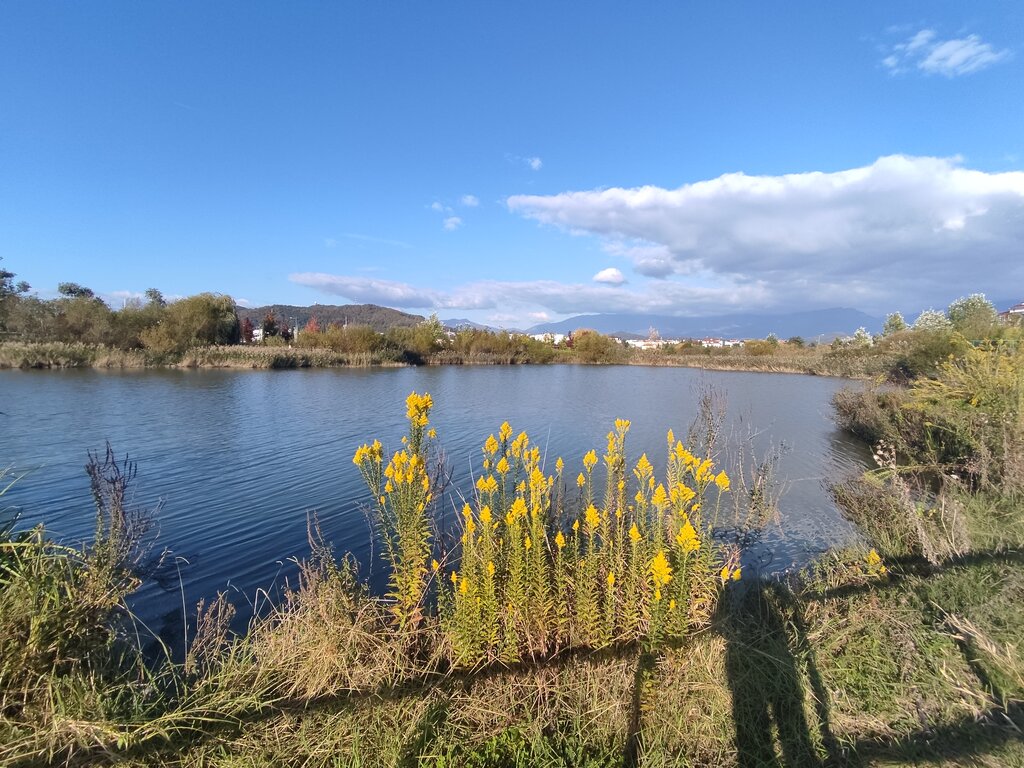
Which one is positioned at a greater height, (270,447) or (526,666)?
(526,666)

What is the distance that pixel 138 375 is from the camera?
2428 cm

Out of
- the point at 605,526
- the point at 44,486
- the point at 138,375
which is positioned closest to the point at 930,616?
the point at 605,526

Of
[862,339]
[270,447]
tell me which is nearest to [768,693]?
[270,447]

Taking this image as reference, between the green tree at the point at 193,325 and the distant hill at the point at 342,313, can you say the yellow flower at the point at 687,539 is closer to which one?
the green tree at the point at 193,325

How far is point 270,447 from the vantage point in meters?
10.8

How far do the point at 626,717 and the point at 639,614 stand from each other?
638 mm

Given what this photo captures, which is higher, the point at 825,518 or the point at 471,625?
the point at 471,625

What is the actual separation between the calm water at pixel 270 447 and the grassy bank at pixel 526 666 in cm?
234

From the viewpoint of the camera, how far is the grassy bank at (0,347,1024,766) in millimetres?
2234

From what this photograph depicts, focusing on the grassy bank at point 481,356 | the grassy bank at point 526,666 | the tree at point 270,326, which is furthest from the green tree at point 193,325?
the grassy bank at point 526,666

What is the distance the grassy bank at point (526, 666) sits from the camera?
7.33ft

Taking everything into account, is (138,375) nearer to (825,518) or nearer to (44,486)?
(44,486)

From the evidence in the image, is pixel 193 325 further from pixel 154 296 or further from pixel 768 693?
pixel 768 693

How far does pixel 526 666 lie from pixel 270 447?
9.82m
